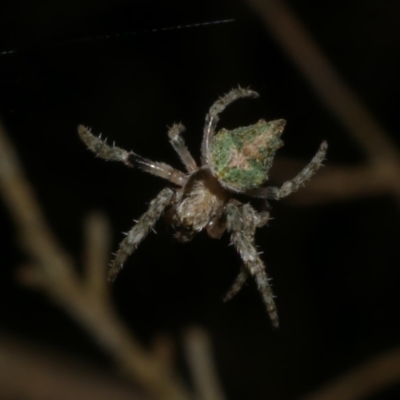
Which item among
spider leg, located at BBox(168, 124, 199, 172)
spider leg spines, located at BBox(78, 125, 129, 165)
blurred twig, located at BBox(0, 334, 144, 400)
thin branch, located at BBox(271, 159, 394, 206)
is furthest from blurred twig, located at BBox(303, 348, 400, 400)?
spider leg spines, located at BBox(78, 125, 129, 165)

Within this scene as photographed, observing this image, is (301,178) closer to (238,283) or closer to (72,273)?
(238,283)

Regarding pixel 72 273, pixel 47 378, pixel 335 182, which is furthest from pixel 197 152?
pixel 47 378

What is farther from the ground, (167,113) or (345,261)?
(167,113)

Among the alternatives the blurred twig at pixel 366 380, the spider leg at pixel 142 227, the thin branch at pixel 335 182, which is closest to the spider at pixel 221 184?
the spider leg at pixel 142 227

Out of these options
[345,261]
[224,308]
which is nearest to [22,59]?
[224,308]

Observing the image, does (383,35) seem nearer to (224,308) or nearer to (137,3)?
(137,3)

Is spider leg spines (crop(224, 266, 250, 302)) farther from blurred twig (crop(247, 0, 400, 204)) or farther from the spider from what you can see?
blurred twig (crop(247, 0, 400, 204))

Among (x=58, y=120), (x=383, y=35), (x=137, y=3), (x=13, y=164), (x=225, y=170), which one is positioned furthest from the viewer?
(x=383, y=35)
